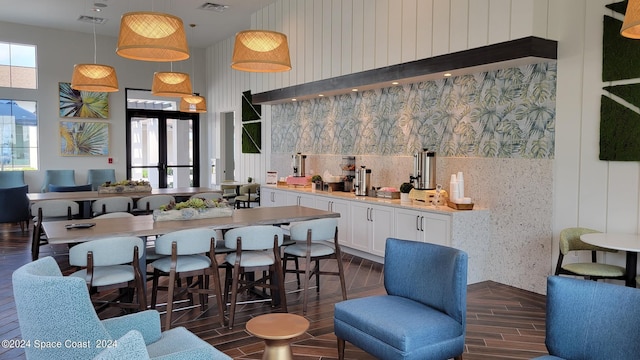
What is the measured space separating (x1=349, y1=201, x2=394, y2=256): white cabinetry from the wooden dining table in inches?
50.4

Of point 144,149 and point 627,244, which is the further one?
point 144,149

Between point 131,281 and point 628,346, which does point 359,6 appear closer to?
point 131,281

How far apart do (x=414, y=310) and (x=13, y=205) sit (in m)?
8.55

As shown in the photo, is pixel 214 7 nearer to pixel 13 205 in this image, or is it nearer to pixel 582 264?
pixel 13 205

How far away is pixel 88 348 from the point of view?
2109 millimetres

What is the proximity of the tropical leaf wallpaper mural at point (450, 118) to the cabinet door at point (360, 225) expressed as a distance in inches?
40.6

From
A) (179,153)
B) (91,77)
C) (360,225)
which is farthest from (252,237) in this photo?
(179,153)

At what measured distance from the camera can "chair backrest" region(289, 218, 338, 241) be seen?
190 inches

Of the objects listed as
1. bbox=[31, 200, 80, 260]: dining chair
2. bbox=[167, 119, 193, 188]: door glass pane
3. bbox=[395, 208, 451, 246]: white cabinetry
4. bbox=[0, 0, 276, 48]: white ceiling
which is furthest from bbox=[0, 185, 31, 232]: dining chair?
bbox=[395, 208, 451, 246]: white cabinetry

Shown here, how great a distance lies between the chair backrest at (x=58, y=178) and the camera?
11.3m

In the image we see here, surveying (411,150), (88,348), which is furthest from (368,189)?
(88,348)

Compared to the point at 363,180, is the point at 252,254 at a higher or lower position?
lower

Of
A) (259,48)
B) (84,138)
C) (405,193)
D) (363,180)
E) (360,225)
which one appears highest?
(259,48)

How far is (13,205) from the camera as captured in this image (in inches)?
355
